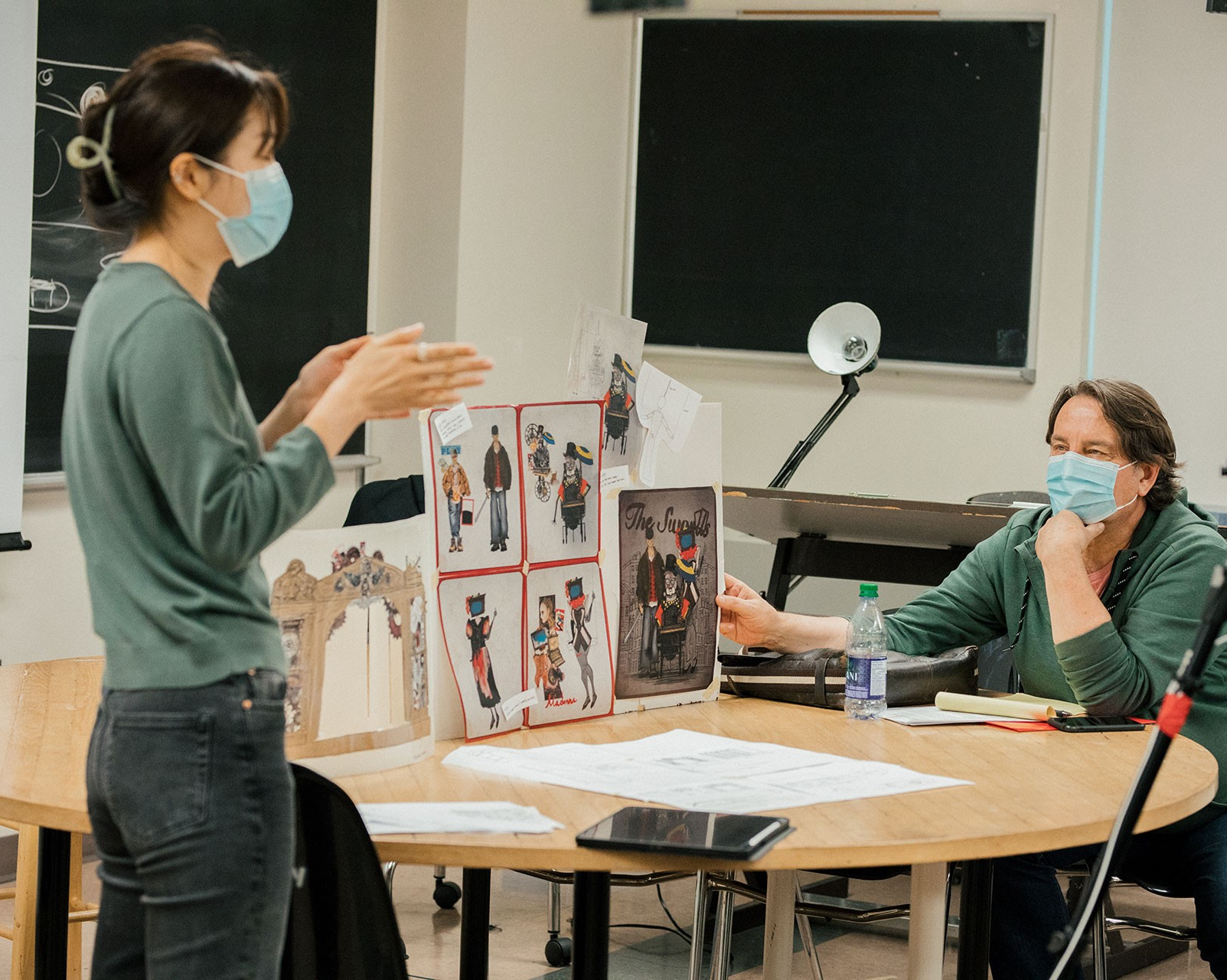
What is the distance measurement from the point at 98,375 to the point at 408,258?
3478mm

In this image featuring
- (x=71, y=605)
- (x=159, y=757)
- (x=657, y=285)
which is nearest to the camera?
(x=159, y=757)

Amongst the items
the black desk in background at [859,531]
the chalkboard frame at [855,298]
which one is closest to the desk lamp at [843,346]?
the black desk in background at [859,531]

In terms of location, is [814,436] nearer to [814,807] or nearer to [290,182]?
[290,182]

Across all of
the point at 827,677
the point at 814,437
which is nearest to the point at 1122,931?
the point at 814,437

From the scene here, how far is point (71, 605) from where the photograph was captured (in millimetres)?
3576

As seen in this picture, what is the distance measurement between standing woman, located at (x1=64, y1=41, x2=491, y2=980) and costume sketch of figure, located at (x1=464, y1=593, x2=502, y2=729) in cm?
65

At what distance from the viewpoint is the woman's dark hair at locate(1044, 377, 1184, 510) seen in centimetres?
234

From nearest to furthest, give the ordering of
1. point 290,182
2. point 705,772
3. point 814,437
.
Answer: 1. point 705,772
2. point 814,437
3. point 290,182

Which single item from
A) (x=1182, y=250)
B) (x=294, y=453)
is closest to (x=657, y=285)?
(x=1182, y=250)

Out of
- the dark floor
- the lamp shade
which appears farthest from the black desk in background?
the dark floor

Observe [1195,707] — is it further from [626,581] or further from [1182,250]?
[1182,250]

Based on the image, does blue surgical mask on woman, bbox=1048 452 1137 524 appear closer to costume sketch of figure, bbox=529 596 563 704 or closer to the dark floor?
costume sketch of figure, bbox=529 596 563 704

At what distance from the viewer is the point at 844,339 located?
4.07 m

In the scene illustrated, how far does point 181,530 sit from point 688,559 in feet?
3.59
